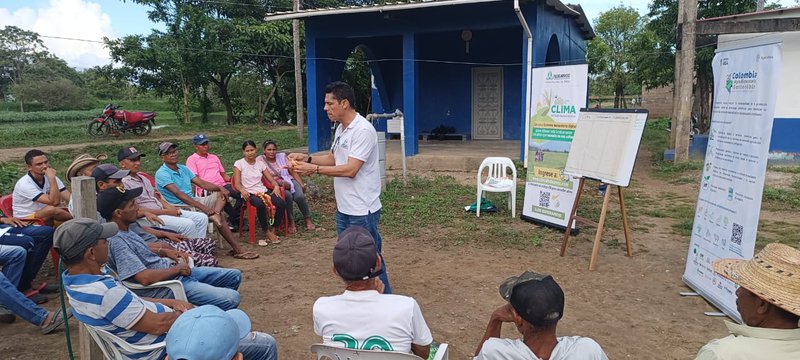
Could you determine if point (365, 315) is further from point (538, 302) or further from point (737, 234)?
point (737, 234)

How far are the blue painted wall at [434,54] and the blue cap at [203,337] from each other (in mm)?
8826

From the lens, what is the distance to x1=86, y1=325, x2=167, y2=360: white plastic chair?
7.15ft

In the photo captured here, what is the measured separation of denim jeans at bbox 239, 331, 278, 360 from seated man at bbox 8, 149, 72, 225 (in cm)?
281

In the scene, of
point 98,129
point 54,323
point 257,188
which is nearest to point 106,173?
point 54,323

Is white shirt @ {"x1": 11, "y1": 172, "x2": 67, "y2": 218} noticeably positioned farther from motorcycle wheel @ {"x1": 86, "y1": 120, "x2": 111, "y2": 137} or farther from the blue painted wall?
motorcycle wheel @ {"x1": 86, "y1": 120, "x2": 111, "y2": 137}

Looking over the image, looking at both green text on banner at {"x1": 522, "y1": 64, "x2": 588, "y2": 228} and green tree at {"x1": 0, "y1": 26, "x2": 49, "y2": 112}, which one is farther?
green tree at {"x1": 0, "y1": 26, "x2": 49, "y2": 112}

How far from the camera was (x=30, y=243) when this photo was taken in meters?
3.83

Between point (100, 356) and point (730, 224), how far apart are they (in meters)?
3.91

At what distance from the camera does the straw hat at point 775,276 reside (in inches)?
60.6

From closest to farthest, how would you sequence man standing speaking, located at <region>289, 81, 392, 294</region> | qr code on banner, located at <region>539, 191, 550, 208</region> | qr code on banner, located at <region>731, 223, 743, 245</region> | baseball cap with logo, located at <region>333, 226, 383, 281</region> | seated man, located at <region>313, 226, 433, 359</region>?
seated man, located at <region>313, 226, 433, 359</region>
baseball cap with logo, located at <region>333, 226, 383, 281</region>
man standing speaking, located at <region>289, 81, 392, 294</region>
qr code on banner, located at <region>731, 223, 743, 245</region>
qr code on banner, located at <region>539, 191, 550, 208</region>

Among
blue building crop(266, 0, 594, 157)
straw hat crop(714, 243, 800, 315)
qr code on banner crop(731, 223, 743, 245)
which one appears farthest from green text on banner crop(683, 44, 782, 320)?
blue building crop(266, 0, 594, 157)

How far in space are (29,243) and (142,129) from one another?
571 inches

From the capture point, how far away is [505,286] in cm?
198

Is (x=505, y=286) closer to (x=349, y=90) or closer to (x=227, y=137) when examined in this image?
(x=349, y=90)
